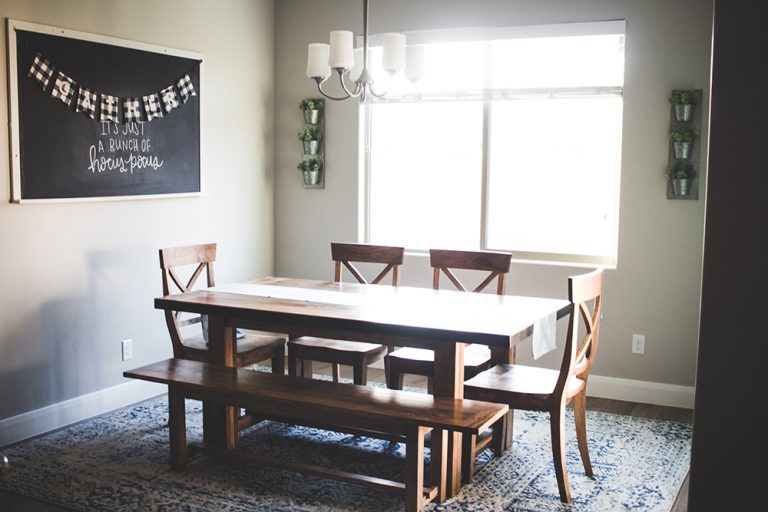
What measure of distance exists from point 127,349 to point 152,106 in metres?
1.39

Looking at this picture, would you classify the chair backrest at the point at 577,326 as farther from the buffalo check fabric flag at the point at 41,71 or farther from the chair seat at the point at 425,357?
the buffalo check fabric flag at the point at 41,71

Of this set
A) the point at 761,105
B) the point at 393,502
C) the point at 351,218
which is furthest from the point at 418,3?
the point at 761,105

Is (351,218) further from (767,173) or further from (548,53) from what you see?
(767,173)

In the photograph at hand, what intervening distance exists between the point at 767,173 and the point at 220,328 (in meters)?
2.72

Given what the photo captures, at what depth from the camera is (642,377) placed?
4852 mm

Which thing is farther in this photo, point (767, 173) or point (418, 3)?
point (418, 3)

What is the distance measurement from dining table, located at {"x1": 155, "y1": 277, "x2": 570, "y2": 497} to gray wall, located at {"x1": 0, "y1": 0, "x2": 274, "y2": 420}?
733 millimetres

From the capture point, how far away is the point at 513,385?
350 cm

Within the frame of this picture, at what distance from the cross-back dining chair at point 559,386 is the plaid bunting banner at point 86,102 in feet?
7.87

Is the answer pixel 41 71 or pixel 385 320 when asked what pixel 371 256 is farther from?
pixel 41 71

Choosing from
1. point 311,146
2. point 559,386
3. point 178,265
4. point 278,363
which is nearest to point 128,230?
point 178,265

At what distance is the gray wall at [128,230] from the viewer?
4.00m

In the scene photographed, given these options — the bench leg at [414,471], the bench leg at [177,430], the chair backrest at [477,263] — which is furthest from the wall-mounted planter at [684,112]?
the bench leg at [177,430]

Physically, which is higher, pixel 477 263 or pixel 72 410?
pixel 477 263
